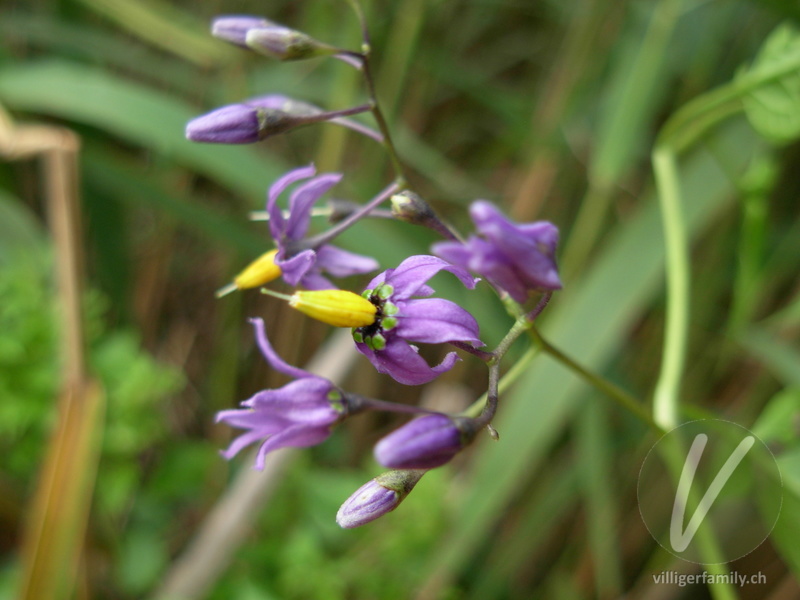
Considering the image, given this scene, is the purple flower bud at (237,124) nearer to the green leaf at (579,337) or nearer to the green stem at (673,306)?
the green stem at (673,306)

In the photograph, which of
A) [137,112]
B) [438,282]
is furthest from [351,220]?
[137,112]

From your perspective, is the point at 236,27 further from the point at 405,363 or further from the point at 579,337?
the point at 579,337

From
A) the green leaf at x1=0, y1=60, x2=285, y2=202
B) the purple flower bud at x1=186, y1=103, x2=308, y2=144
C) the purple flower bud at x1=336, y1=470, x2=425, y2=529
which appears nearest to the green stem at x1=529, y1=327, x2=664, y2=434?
the purple flower bud at x1=336, y1=470, x2=425, y2=529

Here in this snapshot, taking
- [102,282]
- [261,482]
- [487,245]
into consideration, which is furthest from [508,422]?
[102,282]

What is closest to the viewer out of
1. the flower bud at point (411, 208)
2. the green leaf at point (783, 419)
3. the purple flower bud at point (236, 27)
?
the flower bud at point (411, 208)

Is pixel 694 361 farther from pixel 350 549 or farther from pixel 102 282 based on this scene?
pixel 102 282
